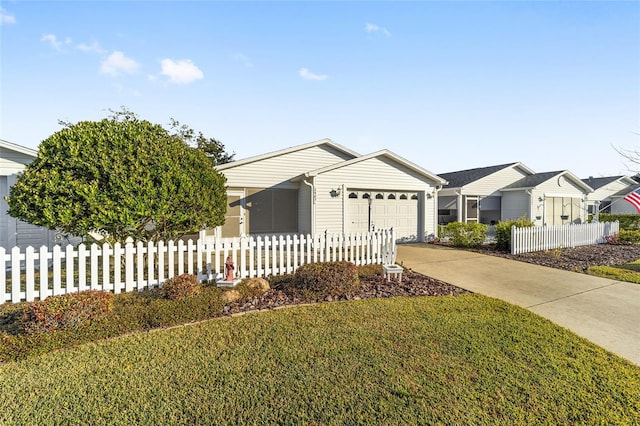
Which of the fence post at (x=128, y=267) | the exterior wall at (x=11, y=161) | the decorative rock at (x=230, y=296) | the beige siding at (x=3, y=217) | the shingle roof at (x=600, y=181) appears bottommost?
the decorative rock at (x=230, y=296)

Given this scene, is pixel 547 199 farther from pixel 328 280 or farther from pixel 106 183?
pixel 106 183

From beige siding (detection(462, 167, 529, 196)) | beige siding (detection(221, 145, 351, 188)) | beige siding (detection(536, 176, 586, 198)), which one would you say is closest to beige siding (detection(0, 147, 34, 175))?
beige siding (detection(221, 145, 351, 188))

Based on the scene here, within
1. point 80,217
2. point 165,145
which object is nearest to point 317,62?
point 165,145

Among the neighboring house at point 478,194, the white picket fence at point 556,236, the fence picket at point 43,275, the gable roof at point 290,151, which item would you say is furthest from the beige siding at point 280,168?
the neighboring house at point 478,194

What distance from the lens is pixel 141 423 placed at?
2111 millimetres

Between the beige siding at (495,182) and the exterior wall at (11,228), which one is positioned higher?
the beige siding at (495,182)

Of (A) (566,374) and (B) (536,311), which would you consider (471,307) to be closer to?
(B) (536,311)

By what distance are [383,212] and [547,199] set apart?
11981mm

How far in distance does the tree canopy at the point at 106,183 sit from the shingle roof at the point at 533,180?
18.6m

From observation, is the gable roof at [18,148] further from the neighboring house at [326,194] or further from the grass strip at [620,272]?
the grass strip at [620,272]

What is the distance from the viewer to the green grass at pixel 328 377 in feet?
7.32

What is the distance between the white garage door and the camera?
1182 cm

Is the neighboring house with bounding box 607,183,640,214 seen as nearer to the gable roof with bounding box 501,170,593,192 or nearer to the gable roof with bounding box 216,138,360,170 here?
the gable roof with bounding box 501,170,593,192

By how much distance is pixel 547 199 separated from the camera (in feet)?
55.3
